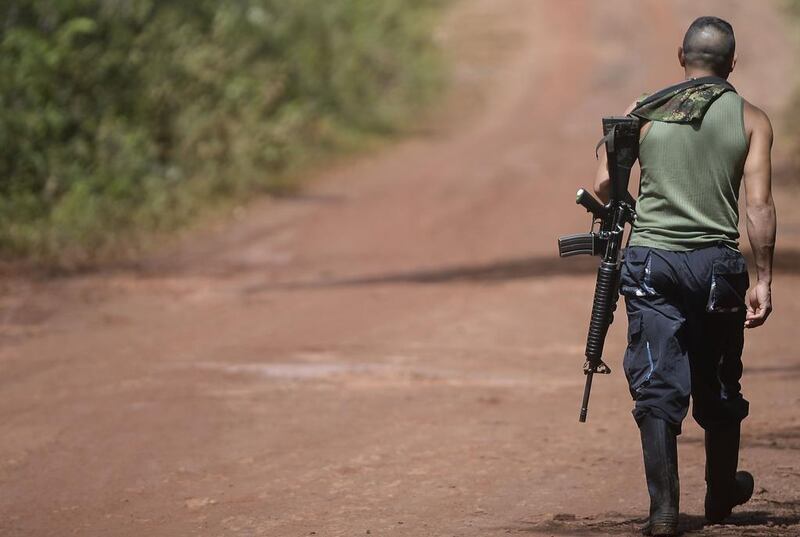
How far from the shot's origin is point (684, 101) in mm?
4840

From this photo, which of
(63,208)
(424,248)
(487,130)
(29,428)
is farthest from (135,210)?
(487,130)

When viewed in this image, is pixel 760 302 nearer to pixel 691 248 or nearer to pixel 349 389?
pixel 691 248

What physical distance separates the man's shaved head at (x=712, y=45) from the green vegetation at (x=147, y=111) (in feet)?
33.6

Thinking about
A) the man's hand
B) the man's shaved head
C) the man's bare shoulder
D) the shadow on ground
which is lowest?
the shadow on ground

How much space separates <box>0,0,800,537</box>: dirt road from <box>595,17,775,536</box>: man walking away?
0.51m

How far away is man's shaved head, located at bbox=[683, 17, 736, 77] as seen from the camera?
4926 mm

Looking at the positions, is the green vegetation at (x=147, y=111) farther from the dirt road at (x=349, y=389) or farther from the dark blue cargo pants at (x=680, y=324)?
the dark blue cargo pants at (x=680, y=324)

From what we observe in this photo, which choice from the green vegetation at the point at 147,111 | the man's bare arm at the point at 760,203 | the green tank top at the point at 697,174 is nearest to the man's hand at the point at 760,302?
the man's bare arm at the point at 760,203

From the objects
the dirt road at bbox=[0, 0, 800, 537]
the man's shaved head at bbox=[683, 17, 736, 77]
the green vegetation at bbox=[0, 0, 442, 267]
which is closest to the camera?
the man's shaved head at bbox=[683, 17, 736, 77]

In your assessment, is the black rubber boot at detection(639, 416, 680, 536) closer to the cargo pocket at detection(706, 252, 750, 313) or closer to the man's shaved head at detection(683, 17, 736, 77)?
the cargo pocket at detection(706, 252, 750, 313)

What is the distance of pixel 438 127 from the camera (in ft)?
95.1

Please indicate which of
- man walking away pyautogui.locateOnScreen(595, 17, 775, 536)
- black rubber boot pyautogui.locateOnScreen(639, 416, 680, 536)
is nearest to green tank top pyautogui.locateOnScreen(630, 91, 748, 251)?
man walking away pyautogui.locateOnScreen(595, 17, 775, 536)

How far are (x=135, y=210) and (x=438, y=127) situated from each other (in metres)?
13.1

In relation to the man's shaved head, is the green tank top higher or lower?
lower
